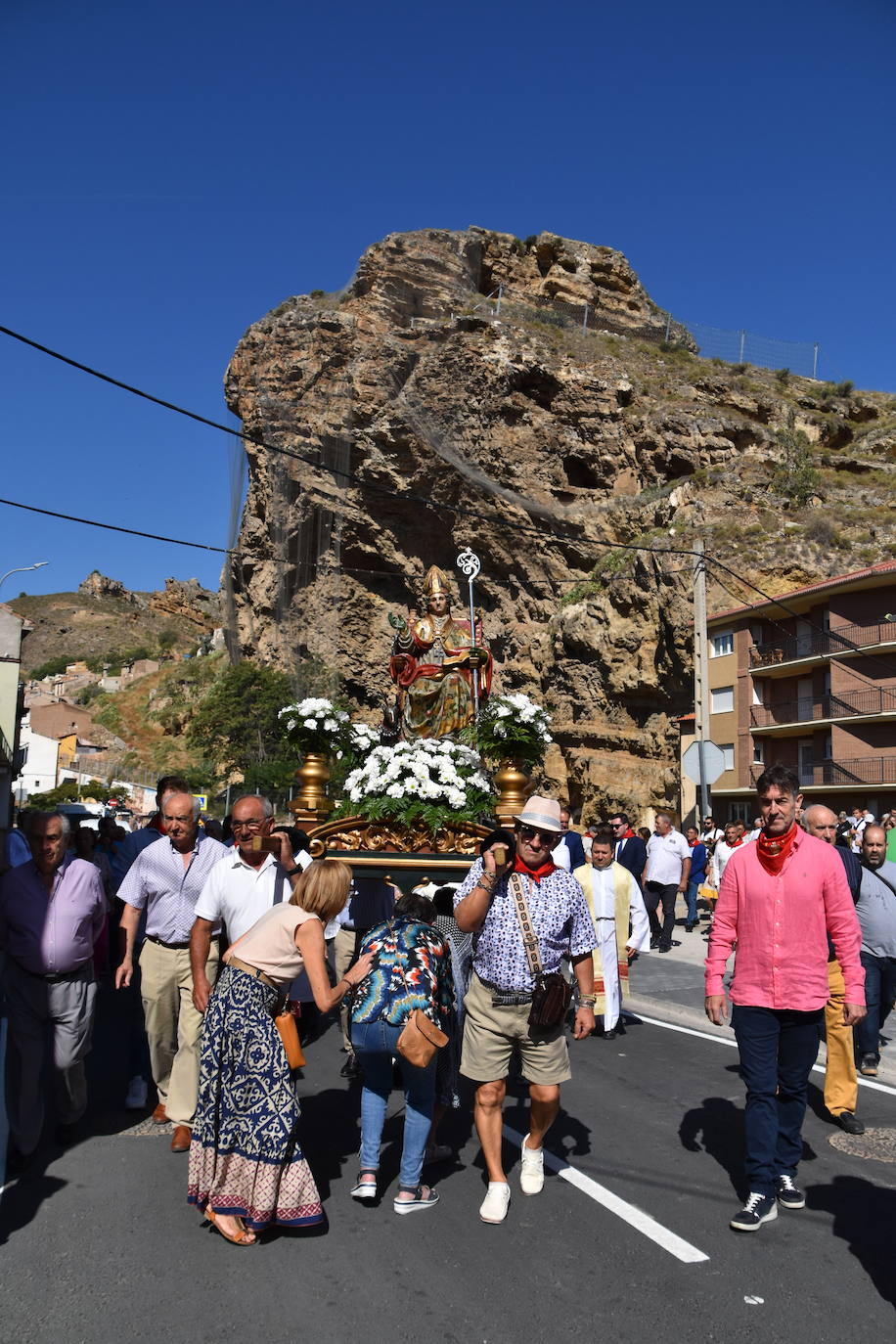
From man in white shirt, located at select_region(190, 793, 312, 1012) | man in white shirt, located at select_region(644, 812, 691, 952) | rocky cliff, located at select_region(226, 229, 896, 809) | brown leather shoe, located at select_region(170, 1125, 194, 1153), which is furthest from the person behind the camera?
rocky cliff, located at select_region(226, 229, 896, 809)

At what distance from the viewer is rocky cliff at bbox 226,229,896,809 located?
3403cm

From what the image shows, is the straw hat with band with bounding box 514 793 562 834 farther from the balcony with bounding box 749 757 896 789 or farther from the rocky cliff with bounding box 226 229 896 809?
the rocky cliff with bounding box 226 229 896 809

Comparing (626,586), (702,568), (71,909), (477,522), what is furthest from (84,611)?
(71,909)

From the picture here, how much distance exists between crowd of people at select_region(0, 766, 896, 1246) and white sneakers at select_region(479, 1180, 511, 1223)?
1 cm

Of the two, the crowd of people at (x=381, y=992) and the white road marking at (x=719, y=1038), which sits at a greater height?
the crowd of people at (x=381, y=992)

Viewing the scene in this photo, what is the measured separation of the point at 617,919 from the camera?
8656 millimetres

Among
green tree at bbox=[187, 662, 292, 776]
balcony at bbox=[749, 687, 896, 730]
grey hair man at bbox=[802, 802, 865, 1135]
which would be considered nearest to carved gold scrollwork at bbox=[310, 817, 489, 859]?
grey hair man at bbox=[802, 802, 865, 1135]

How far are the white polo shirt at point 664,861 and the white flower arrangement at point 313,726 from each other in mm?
6139

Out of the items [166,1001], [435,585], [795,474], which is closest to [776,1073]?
[166,1001]

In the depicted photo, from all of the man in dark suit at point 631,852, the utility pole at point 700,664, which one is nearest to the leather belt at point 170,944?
the man in dark suit at point 631,852

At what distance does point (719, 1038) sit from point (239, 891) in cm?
534

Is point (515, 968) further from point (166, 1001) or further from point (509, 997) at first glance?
point (166, 1001)

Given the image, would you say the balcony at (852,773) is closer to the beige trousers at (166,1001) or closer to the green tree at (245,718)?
the green tree at (245,718)

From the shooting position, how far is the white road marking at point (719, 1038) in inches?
277
